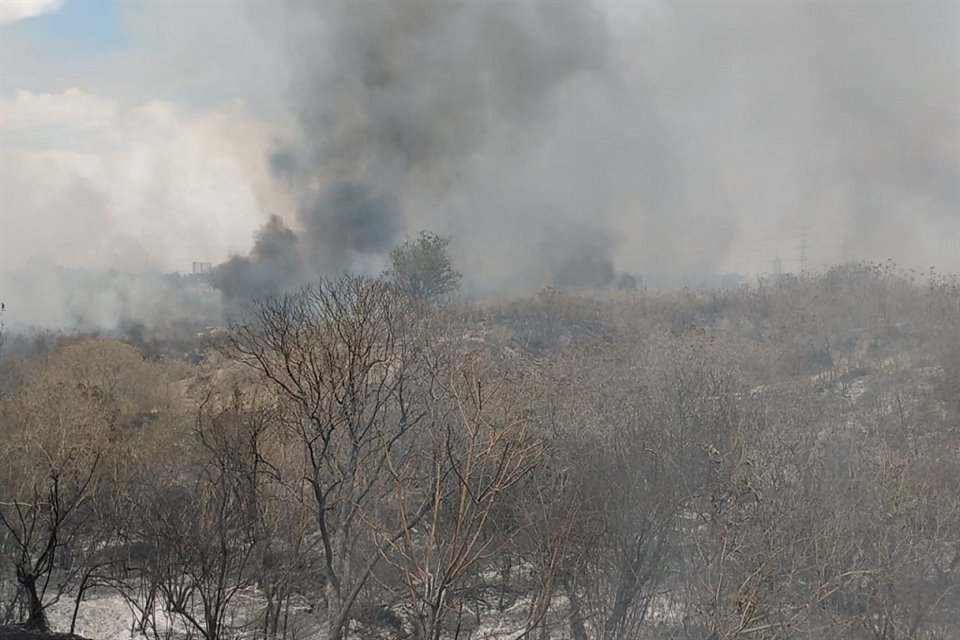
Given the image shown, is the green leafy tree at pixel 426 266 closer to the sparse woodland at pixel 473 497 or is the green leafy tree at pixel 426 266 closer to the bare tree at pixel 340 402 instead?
the sparse woodland at pixel 473 497

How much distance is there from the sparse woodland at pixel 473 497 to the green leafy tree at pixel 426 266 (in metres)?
10.7

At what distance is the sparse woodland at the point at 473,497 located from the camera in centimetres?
900

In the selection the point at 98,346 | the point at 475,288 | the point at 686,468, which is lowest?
the point at 686,468

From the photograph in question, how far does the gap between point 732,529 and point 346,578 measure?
4.37 metres

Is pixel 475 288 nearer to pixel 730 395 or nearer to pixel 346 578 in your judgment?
pixel 730 395

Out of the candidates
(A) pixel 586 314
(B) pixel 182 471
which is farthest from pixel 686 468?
(A) pixel 586 314

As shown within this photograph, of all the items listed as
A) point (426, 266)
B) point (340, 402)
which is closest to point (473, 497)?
point (340, 402)

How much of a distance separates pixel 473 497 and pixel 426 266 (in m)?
26.8

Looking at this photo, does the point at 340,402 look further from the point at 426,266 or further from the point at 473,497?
the point at 426,266

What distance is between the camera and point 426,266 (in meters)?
33.5

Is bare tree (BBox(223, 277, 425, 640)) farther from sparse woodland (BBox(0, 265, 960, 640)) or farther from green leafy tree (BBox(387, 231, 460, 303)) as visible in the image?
green leafy tree (BBox(387, 231, 460, 303))

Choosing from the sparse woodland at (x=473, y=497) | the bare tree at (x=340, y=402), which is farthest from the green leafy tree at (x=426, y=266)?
the bare tree at (x=340, y=402)

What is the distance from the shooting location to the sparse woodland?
9000mm

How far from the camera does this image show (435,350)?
1509cm
